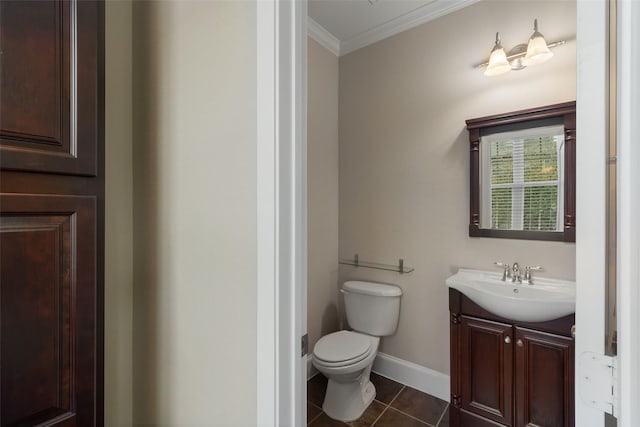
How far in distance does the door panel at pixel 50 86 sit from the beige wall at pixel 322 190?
1.55 meters

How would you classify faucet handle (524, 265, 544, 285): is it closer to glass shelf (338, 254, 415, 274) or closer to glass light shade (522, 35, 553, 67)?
glass shelf (338, 254, 415, 274)

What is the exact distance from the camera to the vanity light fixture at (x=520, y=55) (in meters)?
1.63

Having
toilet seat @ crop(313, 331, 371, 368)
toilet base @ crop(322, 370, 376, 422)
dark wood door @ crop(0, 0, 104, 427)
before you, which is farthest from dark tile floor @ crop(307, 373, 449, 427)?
dark wood door @ crop(0, 0, 104, 427)

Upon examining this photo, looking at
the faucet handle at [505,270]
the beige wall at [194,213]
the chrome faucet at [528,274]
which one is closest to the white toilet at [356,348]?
the faucet handle at [505,270]

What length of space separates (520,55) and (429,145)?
0.70 metres

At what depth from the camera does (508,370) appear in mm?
1546

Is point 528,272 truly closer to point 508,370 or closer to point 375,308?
point 508,370

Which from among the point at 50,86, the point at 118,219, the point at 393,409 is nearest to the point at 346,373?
the point at 393,409

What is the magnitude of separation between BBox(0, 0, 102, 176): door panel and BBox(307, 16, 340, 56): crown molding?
5.51 ft

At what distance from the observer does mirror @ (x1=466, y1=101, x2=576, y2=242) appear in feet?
5.38

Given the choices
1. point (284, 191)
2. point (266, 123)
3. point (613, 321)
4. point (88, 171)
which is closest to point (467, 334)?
point (613, 321)

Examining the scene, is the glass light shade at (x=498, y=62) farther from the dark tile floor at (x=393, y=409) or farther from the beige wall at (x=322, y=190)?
the dark tile floor at (x=393, y=409)

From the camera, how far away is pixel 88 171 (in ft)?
2.83
